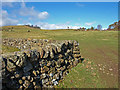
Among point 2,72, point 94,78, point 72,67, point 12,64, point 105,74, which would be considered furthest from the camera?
point 72,67

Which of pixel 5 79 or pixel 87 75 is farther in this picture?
pixel 87 75

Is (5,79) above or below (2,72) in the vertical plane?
below

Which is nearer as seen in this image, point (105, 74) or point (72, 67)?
point (105, 74)

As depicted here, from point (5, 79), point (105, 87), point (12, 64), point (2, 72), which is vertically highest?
point (12, 64)

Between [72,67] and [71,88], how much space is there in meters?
2.53

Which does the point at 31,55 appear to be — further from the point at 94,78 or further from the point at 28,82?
the point at 94,78

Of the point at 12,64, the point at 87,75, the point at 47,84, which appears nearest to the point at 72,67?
the point at 87,75

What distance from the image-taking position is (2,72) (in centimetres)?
310

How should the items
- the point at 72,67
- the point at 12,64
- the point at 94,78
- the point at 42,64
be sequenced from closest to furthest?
1. the point at 12,64
2. the point at 42,64
3. the point at 94,78
4. the point at 72,67

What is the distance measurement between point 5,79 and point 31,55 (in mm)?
1421

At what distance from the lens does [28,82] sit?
4.00 meters

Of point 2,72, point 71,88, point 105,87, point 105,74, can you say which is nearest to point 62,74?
point 71,88

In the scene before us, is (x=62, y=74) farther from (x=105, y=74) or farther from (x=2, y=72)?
(x=2, y=72)

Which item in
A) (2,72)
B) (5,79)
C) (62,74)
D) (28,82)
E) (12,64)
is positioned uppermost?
(12,64)
